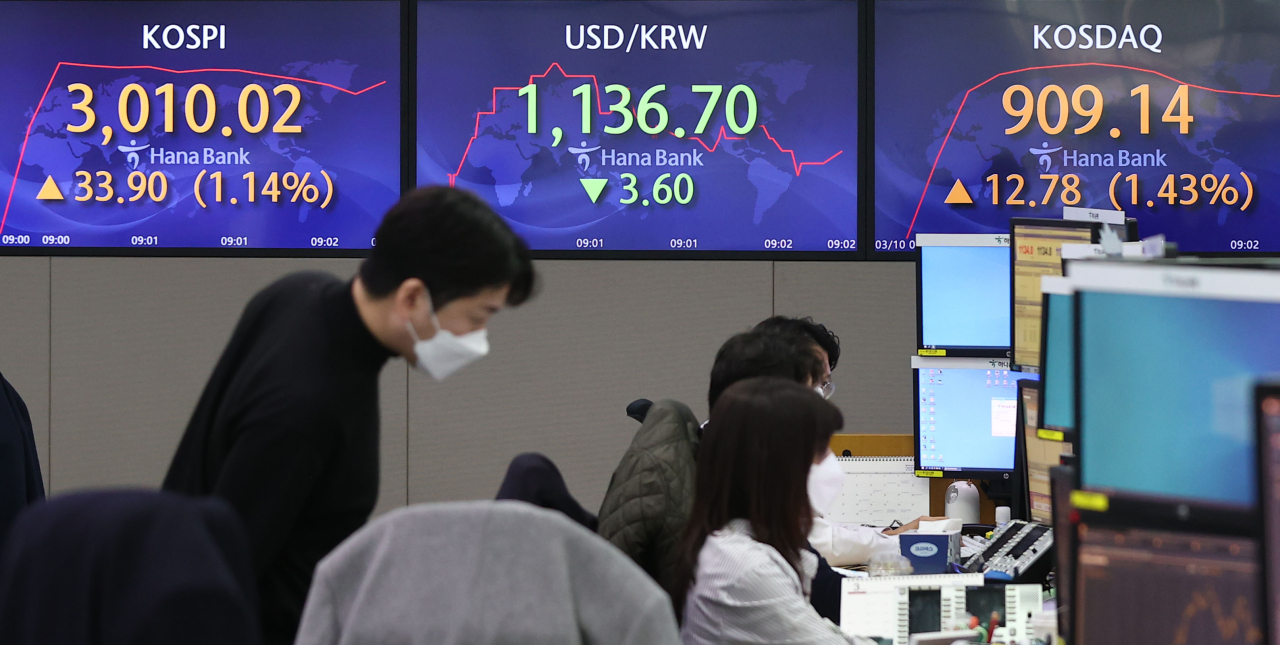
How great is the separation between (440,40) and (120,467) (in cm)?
181

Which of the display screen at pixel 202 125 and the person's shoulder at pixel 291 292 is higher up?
the display screen at pixel 202 125

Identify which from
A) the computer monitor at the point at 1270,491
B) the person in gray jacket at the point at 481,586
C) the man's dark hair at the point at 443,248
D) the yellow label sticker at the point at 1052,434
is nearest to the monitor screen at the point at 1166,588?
the computer monitor at the point at 1270,491

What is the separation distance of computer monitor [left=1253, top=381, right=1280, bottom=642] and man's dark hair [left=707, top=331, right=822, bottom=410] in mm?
1216

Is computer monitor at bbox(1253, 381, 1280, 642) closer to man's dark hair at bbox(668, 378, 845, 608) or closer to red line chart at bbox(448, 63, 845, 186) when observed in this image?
man's dark hair at bbox(668, 378, 845, 608)

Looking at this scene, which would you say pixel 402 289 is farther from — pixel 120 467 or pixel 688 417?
pixel 120 467

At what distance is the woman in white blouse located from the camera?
1798 millimetres

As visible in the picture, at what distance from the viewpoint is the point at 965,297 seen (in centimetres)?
335

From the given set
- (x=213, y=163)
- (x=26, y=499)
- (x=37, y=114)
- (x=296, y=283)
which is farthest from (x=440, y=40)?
(x=296, y=283)

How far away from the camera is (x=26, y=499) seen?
8.21 ft

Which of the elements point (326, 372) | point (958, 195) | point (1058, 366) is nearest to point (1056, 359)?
point (1058, 366)

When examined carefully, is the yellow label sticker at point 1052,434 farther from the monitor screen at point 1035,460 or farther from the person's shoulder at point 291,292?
the person's shoulder at point 291,292

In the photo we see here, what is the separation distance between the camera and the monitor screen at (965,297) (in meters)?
3.32

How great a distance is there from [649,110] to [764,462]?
2498 millimetres

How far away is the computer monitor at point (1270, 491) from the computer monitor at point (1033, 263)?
1346mm
